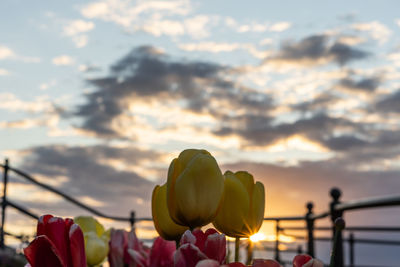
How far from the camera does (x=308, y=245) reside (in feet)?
21.4

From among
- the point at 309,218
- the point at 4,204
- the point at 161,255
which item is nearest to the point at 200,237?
the point at 161,255

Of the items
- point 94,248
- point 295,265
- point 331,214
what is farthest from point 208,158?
point 331,214

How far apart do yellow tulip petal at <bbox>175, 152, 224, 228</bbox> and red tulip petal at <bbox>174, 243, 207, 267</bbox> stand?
0.41ft

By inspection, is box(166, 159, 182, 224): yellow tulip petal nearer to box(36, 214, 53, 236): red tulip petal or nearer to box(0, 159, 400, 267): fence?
box(36, 214, 53, 236): red tulip petal

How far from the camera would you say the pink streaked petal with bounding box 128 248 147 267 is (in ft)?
2.77

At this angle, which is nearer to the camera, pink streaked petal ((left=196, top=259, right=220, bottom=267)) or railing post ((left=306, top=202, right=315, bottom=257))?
pink streaked petal ((left=196, top=259, right=220, bottom=267))

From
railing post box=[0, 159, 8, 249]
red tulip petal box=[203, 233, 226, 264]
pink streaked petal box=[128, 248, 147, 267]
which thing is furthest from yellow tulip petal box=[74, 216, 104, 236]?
railing post box=[0, 159, 8, 249]

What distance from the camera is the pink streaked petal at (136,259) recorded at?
2.77 feet

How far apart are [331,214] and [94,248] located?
408cm

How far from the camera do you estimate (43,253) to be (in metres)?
0.63

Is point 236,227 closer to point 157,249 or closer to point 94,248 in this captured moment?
point 157,249

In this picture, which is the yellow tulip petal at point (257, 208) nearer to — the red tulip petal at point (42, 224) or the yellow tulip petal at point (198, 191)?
the yellow tulip petal at point (198, 191)

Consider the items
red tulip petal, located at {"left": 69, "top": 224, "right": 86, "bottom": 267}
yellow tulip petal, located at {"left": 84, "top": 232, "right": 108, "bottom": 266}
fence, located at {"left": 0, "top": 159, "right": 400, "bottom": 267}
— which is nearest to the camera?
red tulip petal, located at {"left": 69, "top": 224, "right": 86, "bottom": 267}

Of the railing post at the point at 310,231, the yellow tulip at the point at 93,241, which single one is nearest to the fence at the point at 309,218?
the railing post at the point at 310,231
